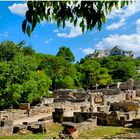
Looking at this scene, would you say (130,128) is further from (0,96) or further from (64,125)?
(0,96)

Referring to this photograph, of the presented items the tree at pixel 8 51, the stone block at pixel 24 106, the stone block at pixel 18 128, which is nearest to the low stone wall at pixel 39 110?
the stone block at pixel 24 106

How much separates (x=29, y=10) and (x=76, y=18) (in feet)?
3.07

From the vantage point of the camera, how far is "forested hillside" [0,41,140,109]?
137 feet

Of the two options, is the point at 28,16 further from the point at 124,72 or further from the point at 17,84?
the point at 124,72

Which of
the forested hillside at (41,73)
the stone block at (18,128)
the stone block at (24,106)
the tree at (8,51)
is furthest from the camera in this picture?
the tree at (8,51)

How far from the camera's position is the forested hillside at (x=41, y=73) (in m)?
41.7

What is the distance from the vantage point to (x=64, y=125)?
25.5 metres

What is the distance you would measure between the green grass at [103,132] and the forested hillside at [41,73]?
15.9m

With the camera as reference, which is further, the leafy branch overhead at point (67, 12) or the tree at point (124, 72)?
the tree at point (124, 72)

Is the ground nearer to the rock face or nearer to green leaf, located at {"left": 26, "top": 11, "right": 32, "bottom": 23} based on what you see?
green leaf, located at {"left": 26, "top": 11, "right": 32, "bottom": 23}

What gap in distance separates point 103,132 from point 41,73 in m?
42.0

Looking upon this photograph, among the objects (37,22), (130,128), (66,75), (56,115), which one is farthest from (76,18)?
(66,75)

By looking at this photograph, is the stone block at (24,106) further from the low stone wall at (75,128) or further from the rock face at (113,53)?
the rock face at (113,53)

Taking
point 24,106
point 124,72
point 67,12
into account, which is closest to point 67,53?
point 124,72
